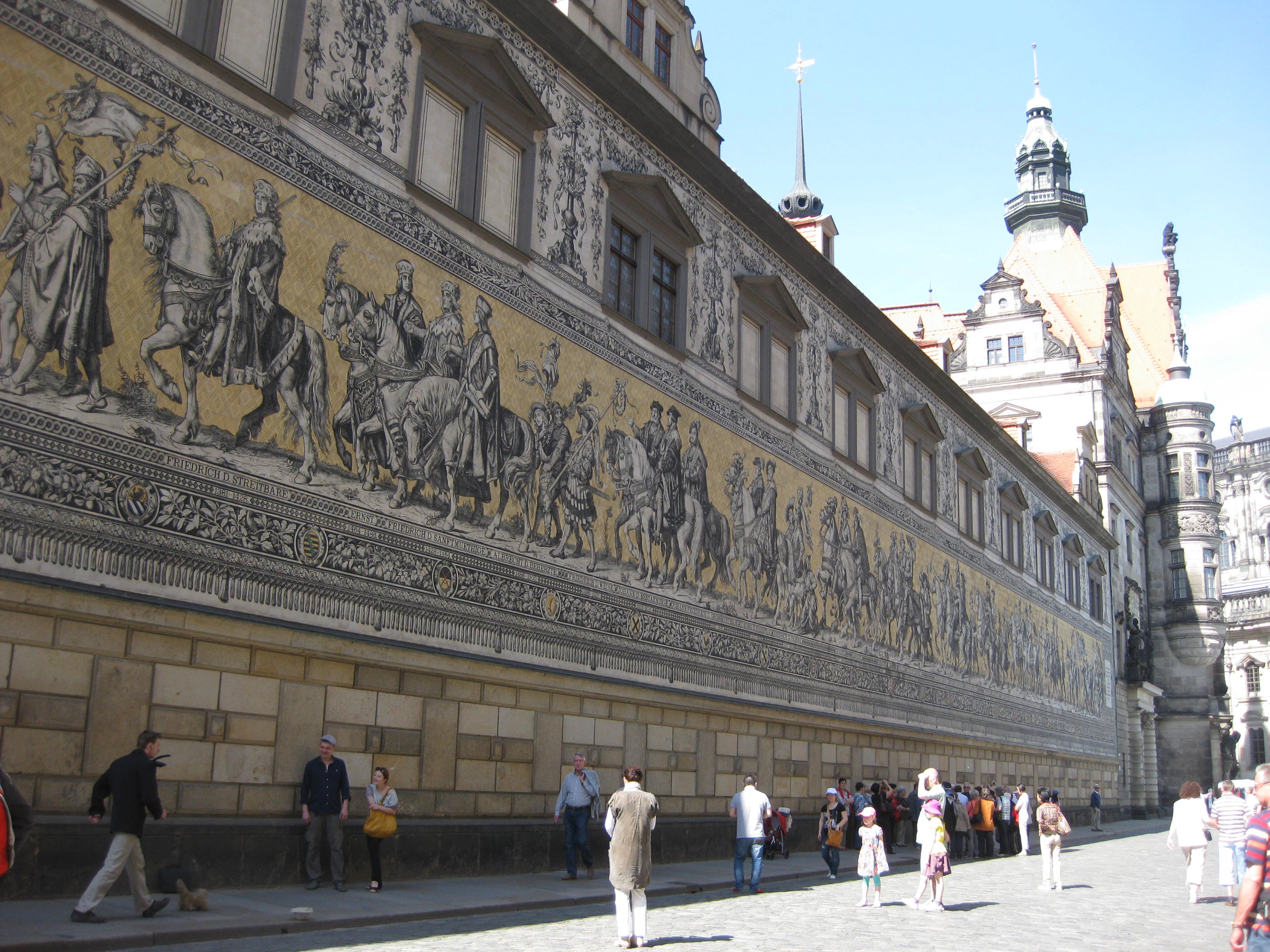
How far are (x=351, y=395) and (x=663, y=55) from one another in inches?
418

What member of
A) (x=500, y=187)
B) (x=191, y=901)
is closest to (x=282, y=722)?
(x=191, y=901)

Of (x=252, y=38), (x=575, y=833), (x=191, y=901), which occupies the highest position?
(x=252, y=38)

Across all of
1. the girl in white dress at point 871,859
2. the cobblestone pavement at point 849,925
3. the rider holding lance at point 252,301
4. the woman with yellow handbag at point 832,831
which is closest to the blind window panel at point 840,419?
the woman with yellow handbag at point 832,831

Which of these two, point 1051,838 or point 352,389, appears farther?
point 1051,838

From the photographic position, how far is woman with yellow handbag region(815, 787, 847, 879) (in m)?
16.0

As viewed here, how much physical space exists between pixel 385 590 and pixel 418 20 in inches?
249

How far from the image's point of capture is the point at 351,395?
11781mm

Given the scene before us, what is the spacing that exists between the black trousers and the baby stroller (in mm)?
8289

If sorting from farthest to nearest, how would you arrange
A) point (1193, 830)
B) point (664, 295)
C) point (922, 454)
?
point (922, 454), point (664, 295), point (1193, 830)

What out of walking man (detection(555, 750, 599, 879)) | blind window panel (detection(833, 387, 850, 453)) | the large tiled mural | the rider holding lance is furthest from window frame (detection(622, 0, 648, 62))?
walking man (detection(555, 750, 599, 879))

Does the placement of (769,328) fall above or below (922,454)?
above

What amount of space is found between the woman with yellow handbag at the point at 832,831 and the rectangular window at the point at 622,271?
23.7 feet

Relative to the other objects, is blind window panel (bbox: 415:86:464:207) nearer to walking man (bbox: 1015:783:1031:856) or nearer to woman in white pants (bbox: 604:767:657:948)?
woman in white pants (bbox: 604:767:657:948)

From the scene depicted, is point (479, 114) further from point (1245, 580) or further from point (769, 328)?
point (1245, 580)
